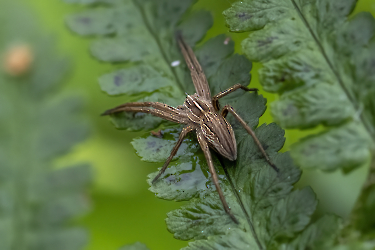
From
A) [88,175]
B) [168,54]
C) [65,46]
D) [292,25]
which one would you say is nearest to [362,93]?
[292,25]

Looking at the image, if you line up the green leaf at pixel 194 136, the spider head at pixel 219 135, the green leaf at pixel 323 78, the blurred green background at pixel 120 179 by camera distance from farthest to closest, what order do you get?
the blurred green background at pixel 120 179 → the spider head at pixel 219 135 → the green leaf at pixel 194 136 → the green leaf at pixel 323 78

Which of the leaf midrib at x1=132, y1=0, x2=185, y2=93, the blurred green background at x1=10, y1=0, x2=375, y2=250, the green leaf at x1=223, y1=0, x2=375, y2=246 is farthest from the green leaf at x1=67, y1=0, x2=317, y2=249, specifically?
the blurred green background at x1=10, y1=0, x2=375, y2=250

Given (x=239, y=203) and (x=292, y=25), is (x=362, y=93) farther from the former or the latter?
(x=239, y=203)

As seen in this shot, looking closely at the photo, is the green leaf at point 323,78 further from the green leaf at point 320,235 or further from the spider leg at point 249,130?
the spider leg at point 249,130

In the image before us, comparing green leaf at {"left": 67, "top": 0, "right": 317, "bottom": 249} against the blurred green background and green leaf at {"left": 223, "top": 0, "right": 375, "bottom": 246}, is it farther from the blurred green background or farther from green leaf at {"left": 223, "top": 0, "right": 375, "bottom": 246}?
the blurred green background

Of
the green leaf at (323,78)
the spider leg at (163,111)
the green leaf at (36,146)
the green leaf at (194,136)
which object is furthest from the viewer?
the spider leg at (163,111)

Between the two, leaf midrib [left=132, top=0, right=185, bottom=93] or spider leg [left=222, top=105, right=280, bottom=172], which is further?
leaf midrib [left=132, top=0, right=185, bottom=93]

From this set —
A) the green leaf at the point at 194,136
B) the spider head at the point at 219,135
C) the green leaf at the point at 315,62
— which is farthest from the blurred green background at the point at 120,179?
the green leaf at the point at 315,62
